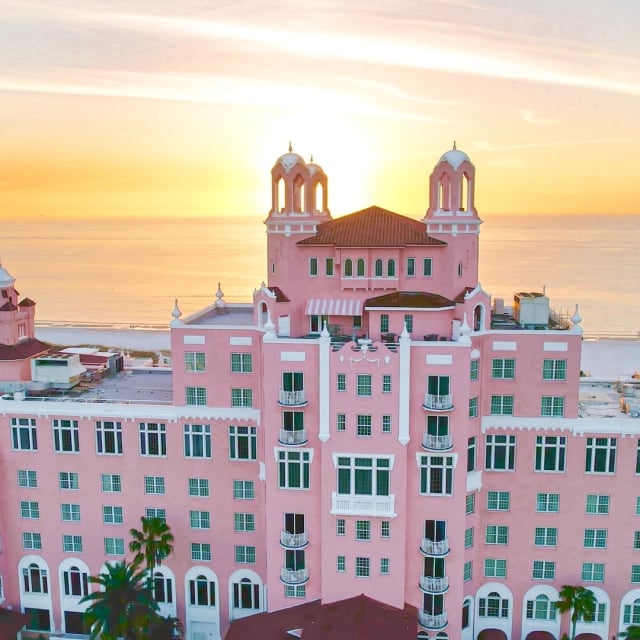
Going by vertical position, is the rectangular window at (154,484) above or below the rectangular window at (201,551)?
above

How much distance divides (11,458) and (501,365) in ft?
87.9

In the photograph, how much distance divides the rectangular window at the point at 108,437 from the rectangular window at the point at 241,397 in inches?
251

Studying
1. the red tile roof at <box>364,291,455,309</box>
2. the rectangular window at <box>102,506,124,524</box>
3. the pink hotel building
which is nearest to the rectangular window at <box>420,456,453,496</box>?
the pink hotel building

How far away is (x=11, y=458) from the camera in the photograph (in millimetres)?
40062

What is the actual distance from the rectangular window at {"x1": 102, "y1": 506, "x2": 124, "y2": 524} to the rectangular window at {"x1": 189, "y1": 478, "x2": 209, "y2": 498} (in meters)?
4.18

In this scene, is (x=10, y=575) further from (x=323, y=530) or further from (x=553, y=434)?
(x=553, y=434)

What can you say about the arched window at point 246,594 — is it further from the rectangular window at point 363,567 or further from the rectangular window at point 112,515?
the rectangular window at point 112,515

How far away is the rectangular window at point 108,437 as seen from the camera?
39281mm

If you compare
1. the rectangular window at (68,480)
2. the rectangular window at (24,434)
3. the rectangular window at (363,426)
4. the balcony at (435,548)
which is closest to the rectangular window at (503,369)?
the rectangular window at (363,426)

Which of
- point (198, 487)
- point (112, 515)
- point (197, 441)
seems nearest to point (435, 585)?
point (198, 487)

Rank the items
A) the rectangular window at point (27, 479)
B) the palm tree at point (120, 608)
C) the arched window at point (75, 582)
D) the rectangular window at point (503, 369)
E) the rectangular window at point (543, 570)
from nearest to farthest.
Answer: the palm tree at point (120, 608) → the rectangular window at point (503, 369) → the rectangular window at point (543, 570) → the rectangular window at point (27, 479) → the arched window at point (75, 582)

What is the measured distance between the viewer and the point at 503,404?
3688 cm

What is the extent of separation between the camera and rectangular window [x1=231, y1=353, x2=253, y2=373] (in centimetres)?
3825

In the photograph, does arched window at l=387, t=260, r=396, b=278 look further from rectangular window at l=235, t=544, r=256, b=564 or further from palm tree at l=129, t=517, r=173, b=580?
palm tree at l=129, t=517, r=173, b=580
